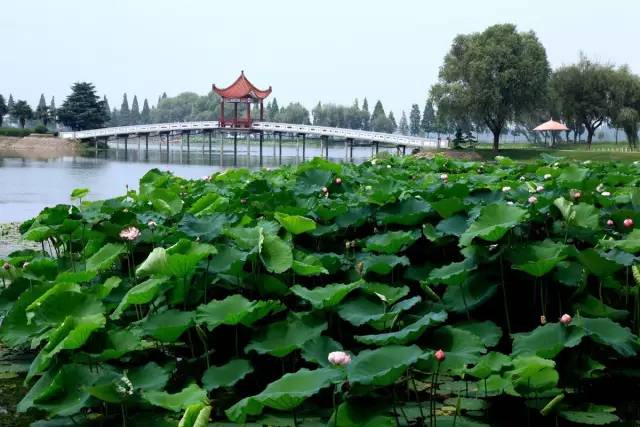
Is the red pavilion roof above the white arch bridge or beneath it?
above

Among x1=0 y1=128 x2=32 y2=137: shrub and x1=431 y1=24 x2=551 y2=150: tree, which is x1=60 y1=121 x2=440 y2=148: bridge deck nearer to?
x1=0 y1=128 x2=32 y2=137: shrub

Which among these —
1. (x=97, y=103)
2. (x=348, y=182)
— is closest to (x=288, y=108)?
(x=97, y=103)

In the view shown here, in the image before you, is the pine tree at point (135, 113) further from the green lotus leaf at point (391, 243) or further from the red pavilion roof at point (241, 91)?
the green lotus leaf at point (391, 243)

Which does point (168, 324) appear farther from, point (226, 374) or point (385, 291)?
point (385, 291)

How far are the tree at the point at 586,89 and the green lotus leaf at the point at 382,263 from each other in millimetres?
41788

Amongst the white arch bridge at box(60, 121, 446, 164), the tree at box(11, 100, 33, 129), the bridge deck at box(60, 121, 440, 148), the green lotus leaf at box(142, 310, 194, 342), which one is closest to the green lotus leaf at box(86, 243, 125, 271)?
the green lotus leaf at box(142, 310, 194, 342)

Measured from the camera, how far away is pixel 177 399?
191cm

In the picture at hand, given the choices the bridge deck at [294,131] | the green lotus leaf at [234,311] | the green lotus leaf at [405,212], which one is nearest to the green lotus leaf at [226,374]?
the green lotus leaf at [234,311]

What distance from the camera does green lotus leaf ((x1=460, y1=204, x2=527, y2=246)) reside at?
94.4 inches

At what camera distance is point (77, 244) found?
3648 millimetres

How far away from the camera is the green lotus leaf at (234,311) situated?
2.17 m

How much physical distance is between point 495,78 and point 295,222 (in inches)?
1287

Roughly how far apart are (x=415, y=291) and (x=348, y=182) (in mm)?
1494

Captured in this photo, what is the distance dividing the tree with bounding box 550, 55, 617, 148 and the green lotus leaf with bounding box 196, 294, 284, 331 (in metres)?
42.4
